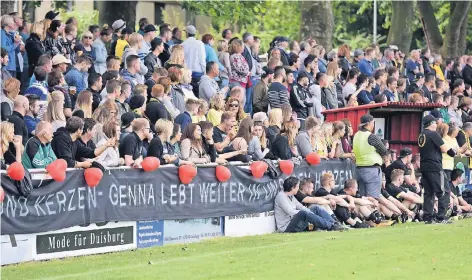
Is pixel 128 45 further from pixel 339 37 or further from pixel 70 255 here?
pixel 339 37

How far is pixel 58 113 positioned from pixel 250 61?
29.6 ft

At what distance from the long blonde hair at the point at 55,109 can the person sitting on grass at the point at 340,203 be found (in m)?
5.98

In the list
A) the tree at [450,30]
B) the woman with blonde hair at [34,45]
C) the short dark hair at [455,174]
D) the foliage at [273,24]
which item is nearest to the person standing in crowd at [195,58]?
the woman with blonde hair at [34,45]

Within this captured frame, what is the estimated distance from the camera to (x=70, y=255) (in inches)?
714

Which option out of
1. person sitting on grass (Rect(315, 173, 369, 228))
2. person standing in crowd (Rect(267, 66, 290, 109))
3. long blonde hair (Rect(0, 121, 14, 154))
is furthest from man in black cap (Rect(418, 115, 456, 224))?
long blonde hair (Rect(0, 121, 14, 154))

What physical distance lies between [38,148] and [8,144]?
0.71m

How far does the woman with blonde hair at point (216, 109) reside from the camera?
75.5 feet

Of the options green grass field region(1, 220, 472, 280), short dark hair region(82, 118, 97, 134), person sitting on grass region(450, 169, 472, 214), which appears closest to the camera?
green grass field region(1, 220, 472, 280)

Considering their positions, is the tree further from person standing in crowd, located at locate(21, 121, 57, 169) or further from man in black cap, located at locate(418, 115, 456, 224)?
person standing in crowd, located at locate(21, 121, 57, 169)

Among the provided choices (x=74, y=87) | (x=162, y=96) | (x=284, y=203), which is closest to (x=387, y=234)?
(x=284, y=203)

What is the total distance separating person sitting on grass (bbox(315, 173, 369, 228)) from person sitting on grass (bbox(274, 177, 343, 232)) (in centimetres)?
73

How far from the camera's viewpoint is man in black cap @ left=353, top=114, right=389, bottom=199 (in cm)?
2477

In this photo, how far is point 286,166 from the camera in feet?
74.7

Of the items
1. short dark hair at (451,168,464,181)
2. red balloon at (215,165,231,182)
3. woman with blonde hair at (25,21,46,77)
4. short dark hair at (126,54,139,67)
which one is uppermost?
woman with blonde hair at (25,21,46,77)
